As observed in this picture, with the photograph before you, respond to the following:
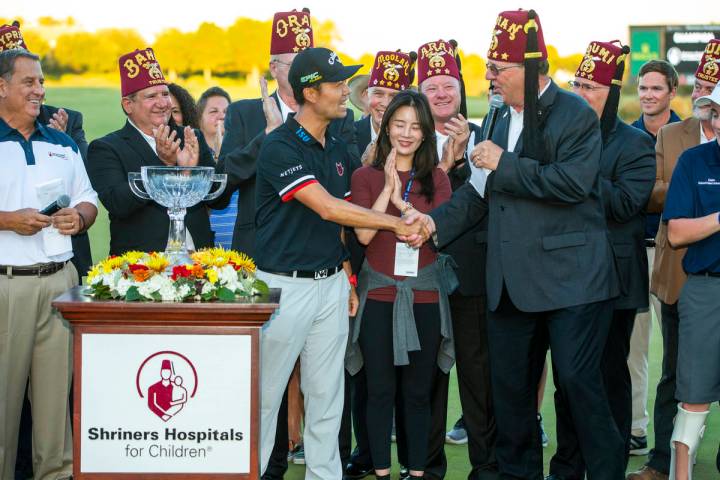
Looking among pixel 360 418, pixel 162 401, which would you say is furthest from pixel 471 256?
pixel 162 401

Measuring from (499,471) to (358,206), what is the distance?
1.36 m

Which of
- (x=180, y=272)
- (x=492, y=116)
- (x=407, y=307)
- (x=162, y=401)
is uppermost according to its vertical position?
(x=492, y=116)


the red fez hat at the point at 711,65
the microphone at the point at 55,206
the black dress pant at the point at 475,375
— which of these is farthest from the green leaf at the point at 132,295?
the red fez hat at the point at 711,65

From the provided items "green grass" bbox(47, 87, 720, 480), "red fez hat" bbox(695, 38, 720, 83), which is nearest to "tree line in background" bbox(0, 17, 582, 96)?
"green grass" bbox(47, 87, 720, 480)

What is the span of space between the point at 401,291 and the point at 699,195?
123cm

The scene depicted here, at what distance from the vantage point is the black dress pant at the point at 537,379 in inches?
150

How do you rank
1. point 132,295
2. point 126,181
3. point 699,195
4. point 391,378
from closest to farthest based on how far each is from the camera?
point 132,295, point 699,195, point 391,378, point 126,181

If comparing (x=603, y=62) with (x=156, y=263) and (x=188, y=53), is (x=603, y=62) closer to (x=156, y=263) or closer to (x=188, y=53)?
(x=156, y=263)

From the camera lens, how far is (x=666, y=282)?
4453 millimetres

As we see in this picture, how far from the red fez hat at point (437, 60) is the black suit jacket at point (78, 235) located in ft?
5.60

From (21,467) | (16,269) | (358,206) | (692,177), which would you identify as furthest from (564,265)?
(21,467)

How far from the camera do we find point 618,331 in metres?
4.26

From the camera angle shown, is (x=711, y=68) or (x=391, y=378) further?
→ (x=711, y=68)

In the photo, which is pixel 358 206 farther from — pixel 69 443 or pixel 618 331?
pixel 69 443
